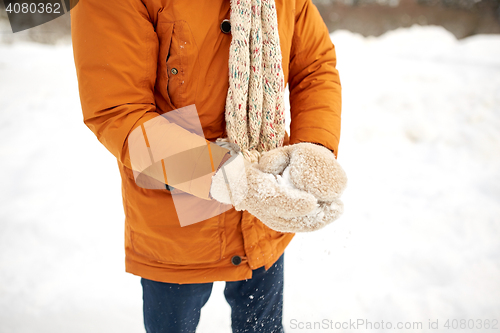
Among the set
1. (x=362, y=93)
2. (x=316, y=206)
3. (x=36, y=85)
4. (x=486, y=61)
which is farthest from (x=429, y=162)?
(x=36, y=85)

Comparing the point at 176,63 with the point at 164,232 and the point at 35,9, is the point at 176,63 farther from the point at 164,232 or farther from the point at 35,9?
the point at 35,9

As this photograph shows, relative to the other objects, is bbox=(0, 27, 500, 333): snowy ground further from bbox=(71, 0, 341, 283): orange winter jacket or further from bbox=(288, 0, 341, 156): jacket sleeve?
bbox=(288, 0, 341, 156): jacket sleeve

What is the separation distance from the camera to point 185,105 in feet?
2.27

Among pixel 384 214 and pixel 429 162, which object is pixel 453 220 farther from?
pixel 429 162

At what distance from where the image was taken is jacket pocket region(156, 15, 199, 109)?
0.62m

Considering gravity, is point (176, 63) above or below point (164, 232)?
above

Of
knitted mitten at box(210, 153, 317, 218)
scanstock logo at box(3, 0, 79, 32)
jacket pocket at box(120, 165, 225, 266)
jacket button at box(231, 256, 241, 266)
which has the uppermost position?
scanstock logo at box(3, 0, 79, 32)

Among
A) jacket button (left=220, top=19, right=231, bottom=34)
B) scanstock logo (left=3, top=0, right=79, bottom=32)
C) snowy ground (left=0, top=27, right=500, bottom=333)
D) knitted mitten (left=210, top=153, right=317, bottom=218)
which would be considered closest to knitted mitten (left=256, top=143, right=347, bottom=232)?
knitted mitten (left=210, top=153, right=317, bottom=218)

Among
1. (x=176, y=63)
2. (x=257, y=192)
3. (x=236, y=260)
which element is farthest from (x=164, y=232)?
(x=176, y=63)

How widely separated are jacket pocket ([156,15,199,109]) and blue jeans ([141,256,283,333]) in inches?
21.2

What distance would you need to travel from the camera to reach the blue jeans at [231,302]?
33.9 inches

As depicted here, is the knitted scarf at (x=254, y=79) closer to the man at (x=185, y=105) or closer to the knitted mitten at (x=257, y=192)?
the man at (x=185, y=105)

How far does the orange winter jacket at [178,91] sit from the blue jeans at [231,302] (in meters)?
0.06

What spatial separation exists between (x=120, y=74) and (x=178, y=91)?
5.1 inches
